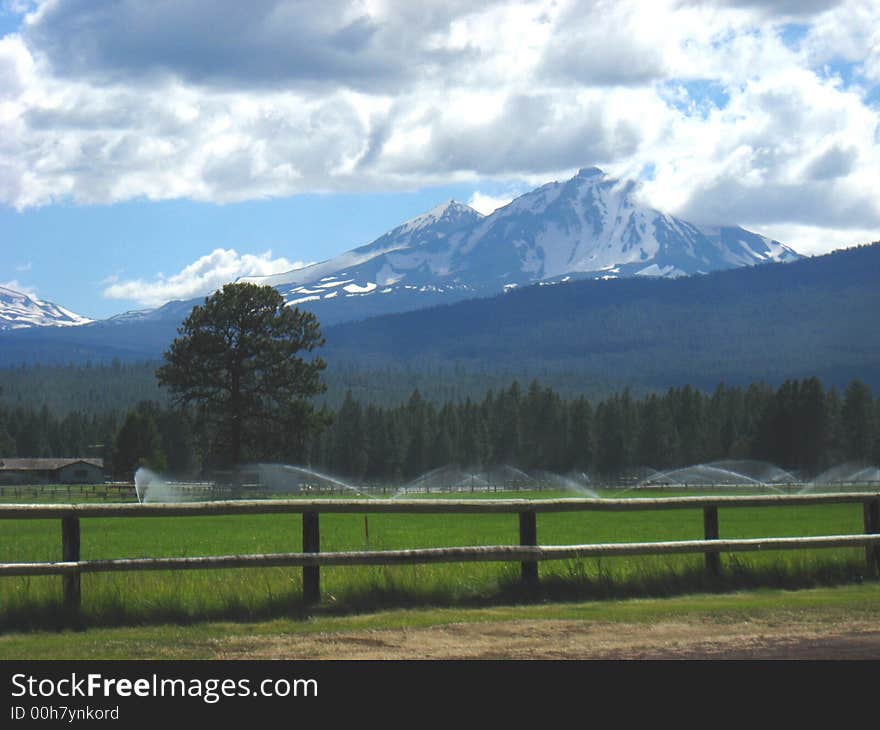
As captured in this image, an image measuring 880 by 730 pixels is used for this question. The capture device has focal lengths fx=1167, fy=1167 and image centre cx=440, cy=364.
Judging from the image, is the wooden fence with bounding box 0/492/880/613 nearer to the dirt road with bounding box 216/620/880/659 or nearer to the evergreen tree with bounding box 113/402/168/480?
the dirt road with bounding box 216/620/880/659

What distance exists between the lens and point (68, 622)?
1288 cm

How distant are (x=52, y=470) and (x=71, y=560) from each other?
5514 inches

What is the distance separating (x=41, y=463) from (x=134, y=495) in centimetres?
7484

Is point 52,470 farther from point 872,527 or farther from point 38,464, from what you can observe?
point 872,527

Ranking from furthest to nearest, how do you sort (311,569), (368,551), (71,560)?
(368,551)
(311,569)
(71,560)

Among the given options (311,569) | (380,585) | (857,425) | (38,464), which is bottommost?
(38,464)

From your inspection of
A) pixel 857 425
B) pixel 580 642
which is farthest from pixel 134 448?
pixel 580 642

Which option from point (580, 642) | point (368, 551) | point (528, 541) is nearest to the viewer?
point (580, 642)

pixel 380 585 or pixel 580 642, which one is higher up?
pixel 380 585

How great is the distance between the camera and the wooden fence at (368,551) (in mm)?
13227

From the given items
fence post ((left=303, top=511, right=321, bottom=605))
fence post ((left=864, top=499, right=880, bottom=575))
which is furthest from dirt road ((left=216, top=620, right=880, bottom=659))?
fence post ((left=864, top=499, right=880, bottom=575))

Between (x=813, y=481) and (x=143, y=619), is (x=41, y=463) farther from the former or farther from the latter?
(x=143, y=619)

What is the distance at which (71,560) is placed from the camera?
13.4 m
